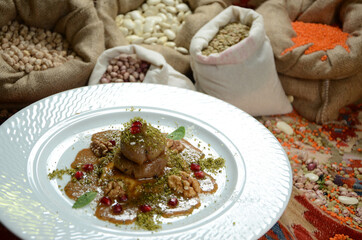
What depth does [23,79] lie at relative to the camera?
8.54 ft

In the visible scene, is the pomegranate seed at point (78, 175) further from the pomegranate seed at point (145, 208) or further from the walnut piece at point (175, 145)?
the walnut piece at point (175, 145)

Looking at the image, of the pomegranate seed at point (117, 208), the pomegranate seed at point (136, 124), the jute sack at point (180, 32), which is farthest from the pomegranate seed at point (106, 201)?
the jute sack at point (180, 32)

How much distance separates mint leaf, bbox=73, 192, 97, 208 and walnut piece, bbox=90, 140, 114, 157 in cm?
→ 32

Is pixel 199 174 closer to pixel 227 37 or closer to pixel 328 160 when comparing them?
pixel 328 160

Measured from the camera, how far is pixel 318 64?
9.62 ft

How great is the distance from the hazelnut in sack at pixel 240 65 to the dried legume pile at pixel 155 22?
1.34 feet

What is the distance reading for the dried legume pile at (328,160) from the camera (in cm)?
237

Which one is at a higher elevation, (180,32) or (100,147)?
(100,147)

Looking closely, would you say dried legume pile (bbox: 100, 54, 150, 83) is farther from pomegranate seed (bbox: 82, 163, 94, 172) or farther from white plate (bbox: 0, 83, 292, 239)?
pomegranate seed (bbox: 82, 163, 94, 172)

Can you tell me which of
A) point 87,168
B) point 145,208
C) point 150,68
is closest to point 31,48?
point 150,68

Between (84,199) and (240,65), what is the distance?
1.72m

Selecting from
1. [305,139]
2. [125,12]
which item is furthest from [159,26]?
[305,139]

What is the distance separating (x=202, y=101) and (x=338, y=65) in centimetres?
128

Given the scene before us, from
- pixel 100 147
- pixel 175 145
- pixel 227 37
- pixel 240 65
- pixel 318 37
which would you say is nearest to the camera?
pixel 100 147
